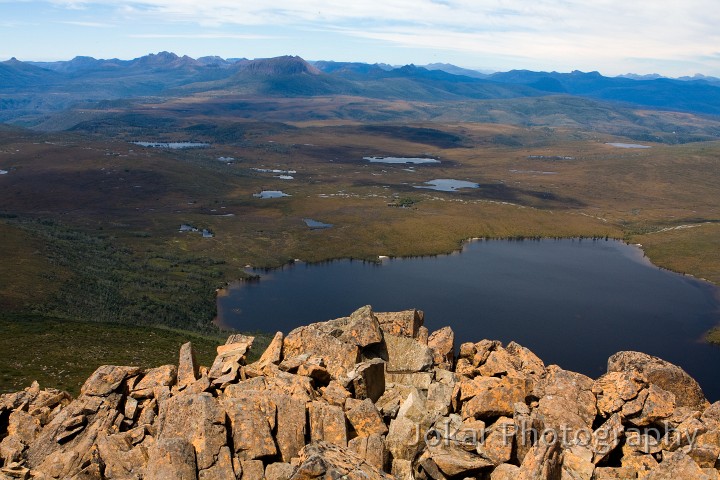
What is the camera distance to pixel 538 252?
444 ft

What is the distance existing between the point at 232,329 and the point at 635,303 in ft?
226

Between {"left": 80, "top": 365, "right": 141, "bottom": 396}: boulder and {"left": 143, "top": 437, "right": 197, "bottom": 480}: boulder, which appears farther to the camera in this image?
{"left": 80, "top": 365, "right": 141, "bottom": 396}: boulder

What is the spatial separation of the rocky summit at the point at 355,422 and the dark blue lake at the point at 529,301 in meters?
49.2

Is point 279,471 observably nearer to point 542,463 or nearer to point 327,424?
point 327,424

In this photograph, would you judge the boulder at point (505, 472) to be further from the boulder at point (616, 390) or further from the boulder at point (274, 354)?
the boulder at point (274, 354)

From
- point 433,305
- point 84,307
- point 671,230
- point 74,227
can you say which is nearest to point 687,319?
point 433,305

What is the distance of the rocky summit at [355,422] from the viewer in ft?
69.7

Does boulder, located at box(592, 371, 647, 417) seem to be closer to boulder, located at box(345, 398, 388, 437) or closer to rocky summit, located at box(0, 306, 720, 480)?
rocky summit, located at box(0, 306, 720, 480)

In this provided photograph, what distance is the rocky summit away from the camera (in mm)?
21234

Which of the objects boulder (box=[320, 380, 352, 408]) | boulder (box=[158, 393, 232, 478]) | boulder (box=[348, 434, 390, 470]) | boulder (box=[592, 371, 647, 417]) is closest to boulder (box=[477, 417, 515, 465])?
boulder (box=[348, 434, 390, 470])

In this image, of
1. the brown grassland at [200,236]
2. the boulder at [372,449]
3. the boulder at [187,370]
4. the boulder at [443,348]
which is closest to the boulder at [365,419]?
the boulder at [372,449]

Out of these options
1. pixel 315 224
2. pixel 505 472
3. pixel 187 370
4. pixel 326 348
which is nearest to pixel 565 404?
pixel 505 472

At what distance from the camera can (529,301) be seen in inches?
3932

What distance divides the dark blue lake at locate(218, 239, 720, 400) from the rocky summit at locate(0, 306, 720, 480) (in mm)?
49197
